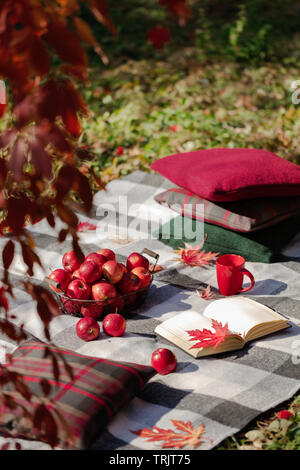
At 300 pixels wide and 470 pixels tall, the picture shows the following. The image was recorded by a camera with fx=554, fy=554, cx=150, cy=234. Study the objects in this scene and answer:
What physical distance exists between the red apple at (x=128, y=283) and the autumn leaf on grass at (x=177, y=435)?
2.06ft

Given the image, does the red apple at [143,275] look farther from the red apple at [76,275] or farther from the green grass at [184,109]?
the green grass at [184,109]

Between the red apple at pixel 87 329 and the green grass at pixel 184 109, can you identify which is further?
the green grass at pixel 184 109

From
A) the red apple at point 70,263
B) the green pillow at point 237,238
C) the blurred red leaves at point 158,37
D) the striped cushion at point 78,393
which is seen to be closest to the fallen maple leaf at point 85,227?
the green pillow at point 237,238

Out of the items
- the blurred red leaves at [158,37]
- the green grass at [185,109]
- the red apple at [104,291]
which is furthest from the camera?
the green grass at [185,109]

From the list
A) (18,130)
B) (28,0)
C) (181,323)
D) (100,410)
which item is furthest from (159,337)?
(28,0)

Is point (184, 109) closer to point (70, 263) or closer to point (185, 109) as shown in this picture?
point (185, 109)

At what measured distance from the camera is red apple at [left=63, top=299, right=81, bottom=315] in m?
2.13

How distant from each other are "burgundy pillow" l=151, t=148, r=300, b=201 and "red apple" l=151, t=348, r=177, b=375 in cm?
96

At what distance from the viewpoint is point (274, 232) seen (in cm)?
269

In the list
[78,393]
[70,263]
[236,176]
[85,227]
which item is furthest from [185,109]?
[78,393]

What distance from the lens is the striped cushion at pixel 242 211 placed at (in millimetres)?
2580

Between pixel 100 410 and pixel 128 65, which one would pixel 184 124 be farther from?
pixel 100 410

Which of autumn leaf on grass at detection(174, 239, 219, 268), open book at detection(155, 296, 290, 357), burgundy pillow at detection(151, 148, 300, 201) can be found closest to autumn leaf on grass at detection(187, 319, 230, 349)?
open book at detection(155, 296, 290, 357)

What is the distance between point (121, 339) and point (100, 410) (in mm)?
492
